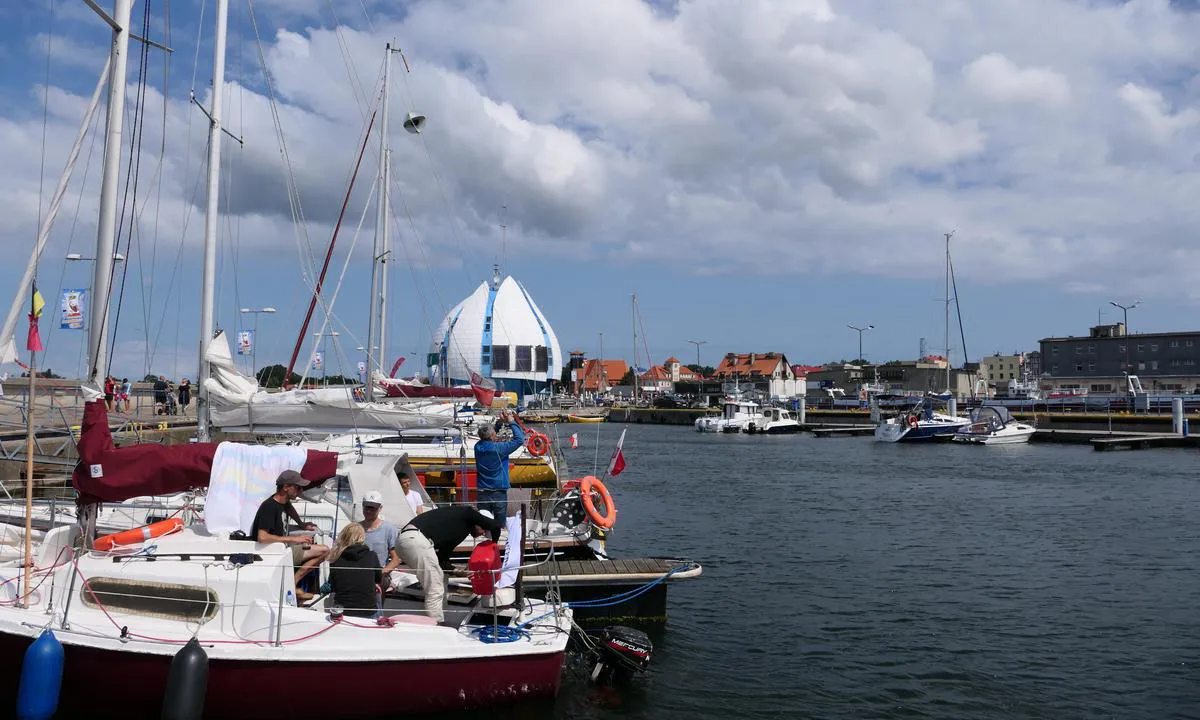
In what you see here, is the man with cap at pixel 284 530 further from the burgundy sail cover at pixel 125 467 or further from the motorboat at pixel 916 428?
the motorboat at pixel 916 428

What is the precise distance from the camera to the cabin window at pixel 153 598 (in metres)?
8.32

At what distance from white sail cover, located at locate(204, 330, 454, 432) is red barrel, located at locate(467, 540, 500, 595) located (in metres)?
7.05

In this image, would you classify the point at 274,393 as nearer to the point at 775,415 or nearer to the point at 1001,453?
the point at 1001,453

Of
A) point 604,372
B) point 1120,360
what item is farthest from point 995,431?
point 604,372

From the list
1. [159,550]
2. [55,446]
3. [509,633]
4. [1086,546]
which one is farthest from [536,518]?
[55,446]

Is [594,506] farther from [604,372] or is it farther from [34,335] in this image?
[604,372]

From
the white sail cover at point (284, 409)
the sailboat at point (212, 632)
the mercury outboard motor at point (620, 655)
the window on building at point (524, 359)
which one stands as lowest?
the mercury outboard motor at point (620, 655)

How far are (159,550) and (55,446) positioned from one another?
72.3ft

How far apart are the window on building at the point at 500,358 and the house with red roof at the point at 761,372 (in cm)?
3185

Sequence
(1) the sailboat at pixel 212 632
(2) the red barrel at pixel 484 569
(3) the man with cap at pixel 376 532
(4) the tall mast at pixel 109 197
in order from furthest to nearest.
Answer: (4) the tall mast at pixel 109 197
(3) the man with cap at pixel 376 532
(2) the red barrel at pixel 484 569
(1) the sailboat at pixel 212 632

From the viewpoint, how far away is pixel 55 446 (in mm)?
27062

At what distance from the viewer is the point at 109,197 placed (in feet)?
38.2

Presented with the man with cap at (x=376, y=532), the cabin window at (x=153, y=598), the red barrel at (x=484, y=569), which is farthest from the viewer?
the man with cap at (x=376, y=532)

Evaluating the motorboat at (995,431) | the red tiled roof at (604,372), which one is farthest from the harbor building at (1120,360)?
the red tiled roof at (604,372)
